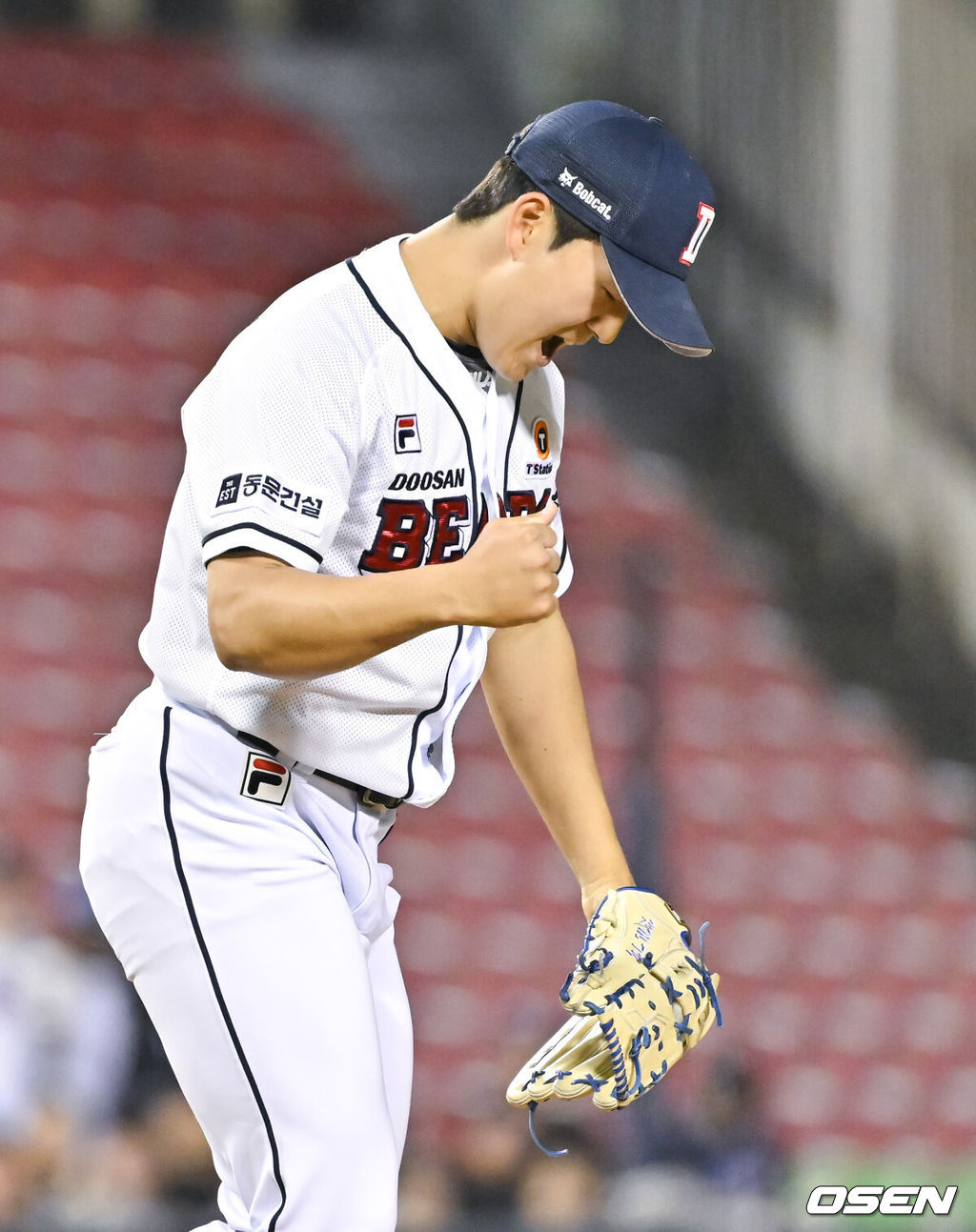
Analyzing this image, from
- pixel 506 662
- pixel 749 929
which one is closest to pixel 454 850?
pixel 749 929

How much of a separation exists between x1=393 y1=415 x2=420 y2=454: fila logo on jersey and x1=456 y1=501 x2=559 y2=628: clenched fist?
220 mm

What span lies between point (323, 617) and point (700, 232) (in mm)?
591

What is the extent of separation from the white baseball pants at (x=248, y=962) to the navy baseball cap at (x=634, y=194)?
581 mm

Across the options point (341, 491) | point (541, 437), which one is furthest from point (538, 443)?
point (341, 491)

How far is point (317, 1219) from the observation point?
1470 millimetres

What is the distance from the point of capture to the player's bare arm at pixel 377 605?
138cm

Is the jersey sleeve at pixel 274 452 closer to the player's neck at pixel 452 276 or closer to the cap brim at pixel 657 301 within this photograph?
the player's neck at pixel 452 276

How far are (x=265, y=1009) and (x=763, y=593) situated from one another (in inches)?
149

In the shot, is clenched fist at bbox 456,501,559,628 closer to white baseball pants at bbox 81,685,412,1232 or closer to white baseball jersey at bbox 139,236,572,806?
white baseball jersey at bbox 139,236,572,806

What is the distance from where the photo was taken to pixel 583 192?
5.14 feet

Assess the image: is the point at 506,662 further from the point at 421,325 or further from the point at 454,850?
the point at 454,850

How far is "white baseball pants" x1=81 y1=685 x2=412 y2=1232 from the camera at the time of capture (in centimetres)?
150

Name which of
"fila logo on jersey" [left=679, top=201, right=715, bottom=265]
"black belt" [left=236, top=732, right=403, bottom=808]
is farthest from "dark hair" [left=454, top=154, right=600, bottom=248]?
"black belt" [left=236, top=732, right=403, bottom=808]

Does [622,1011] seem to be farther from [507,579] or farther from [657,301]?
[657,301]
